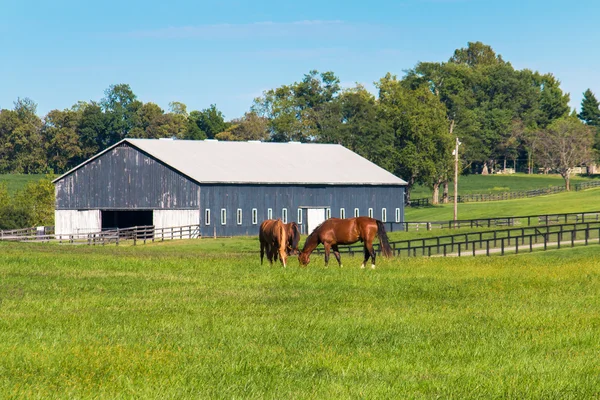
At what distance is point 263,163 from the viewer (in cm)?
7644

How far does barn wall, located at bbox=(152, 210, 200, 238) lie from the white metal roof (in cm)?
260

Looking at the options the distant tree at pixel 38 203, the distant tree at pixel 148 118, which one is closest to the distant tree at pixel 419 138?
the distant tree at pixel 38 203

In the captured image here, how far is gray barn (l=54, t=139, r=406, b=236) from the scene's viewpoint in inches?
2758

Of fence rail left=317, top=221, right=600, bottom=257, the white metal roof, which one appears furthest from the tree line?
fence rail left=317, top=221, right=600, bottom=257

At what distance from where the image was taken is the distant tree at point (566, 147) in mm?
132500

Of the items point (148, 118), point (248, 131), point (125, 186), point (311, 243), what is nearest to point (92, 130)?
point (148, 118)

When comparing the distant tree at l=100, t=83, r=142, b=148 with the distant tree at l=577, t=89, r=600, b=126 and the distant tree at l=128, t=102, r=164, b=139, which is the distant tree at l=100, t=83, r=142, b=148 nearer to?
the distant tree at l=128, t=102, r=164, b=139

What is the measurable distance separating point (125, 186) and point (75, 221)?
466 cm

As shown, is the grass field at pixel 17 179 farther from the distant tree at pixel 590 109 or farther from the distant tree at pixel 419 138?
the distant tree at pixel 590 109

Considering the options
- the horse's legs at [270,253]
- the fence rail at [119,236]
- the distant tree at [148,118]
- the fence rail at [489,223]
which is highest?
the distant tree at [148,118]

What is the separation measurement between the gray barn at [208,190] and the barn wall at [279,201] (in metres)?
0.07

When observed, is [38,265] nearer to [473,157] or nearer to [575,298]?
[575,298]

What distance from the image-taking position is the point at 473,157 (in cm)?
13412

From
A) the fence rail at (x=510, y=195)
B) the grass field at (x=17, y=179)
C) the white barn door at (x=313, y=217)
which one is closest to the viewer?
the white barn door at (x=313, y=217)
